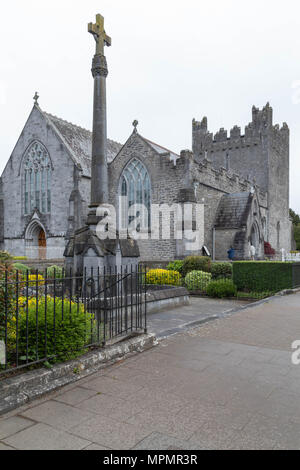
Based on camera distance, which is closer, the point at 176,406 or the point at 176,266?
the point at 176,406

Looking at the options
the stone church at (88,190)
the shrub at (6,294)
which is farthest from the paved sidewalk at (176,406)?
the stone church at (88,190)

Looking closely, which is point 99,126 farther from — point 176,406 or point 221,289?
point 176,406

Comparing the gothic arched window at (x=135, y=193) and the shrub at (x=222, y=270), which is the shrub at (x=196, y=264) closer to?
the shrub at (x=222, y=270)

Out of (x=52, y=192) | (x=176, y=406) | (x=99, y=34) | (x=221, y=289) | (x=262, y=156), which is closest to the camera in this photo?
(x=176, y=406)

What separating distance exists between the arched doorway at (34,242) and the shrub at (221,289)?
16.4 meters

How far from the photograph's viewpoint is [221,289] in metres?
15.1

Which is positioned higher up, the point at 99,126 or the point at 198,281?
the point at 99,126

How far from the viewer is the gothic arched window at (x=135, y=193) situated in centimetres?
2428

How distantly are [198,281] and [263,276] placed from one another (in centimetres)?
292

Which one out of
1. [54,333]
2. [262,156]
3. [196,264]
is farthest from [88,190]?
[54,333]

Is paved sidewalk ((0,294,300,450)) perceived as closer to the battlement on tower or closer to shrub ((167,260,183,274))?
shrub ((167,260,183,274))
